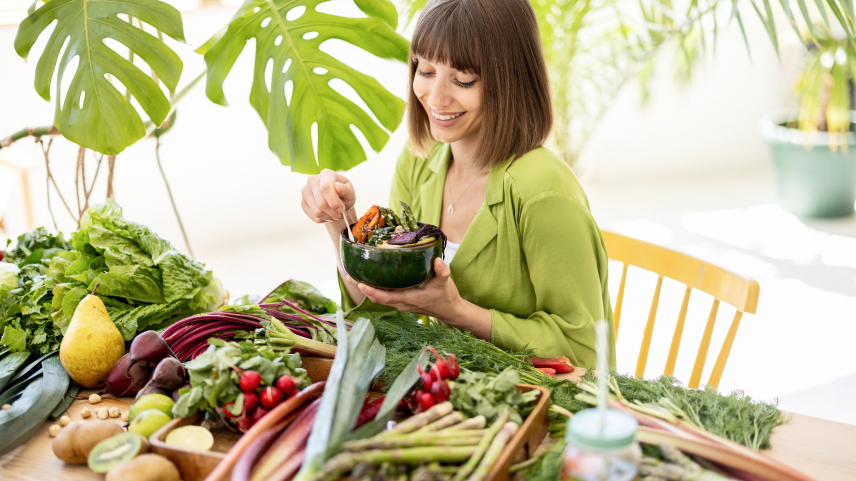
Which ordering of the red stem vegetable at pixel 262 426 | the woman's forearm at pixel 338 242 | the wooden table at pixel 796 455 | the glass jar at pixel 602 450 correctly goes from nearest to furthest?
the glass jar at pixel 602 450 → the red stem vegetable at pixel 262 426 → the wooden table at pixel 796 455 → the woman's forearm at pixel 338 242

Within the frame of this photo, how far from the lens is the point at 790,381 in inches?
117

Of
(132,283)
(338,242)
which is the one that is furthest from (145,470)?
(338,242)

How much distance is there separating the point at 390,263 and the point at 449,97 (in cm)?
43

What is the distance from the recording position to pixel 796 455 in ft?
3.50

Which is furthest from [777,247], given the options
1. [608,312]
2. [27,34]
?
[27,34]

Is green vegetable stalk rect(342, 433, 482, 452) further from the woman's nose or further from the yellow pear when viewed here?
the woman's nose

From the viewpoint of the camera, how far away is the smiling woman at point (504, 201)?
4.67 ft

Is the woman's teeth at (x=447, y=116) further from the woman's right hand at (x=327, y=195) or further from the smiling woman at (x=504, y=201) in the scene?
the woman's right hand at (x=327, y=195)

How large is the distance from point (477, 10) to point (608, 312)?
0.80 m

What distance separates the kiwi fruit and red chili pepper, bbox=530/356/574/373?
0.71 meters

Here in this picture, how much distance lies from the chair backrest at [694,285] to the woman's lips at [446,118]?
0.58m

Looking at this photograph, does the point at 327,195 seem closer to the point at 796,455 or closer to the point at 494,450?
the point at 494,450

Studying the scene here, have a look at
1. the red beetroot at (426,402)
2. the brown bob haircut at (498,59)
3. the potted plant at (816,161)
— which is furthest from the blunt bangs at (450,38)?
the potted plant at (816,161)

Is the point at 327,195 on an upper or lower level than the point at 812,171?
upper
